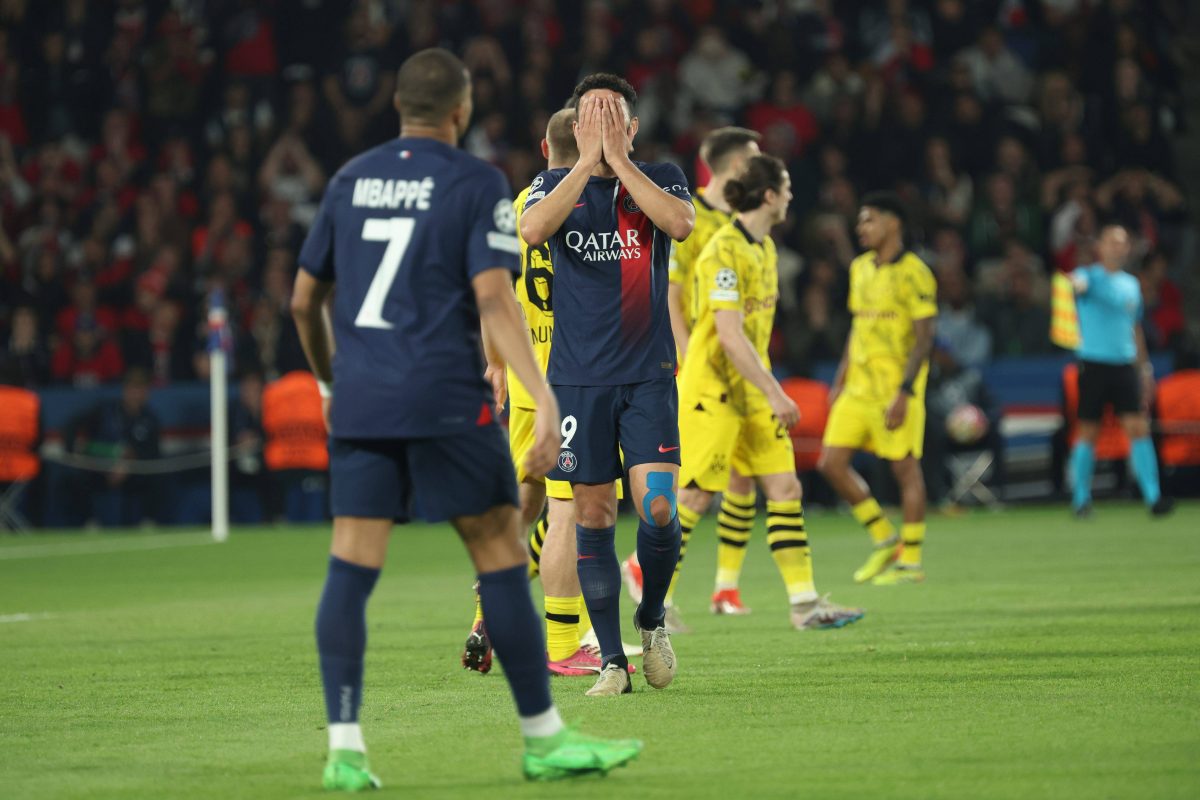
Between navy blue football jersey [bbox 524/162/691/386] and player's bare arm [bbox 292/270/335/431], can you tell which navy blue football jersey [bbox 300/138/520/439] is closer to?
player's bare arm [bbox 292/270/335/431]

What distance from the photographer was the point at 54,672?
8070 mm

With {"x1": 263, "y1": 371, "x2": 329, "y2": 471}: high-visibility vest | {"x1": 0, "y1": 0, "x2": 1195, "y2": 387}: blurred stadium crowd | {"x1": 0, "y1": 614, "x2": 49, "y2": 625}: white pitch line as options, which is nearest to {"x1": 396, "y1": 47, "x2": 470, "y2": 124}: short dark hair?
{"x1": 0, "y1": 614, "x2": 49, "y2": 625}: white pitch line

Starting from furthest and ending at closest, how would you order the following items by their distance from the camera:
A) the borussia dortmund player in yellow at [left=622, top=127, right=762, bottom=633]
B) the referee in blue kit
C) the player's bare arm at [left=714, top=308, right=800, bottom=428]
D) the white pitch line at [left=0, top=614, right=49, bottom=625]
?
the referee in blue kit → the white pitch line at [left=0, top=614, right=49, bottom=625] → the borussia dortmund player in yellow at [left=622, top=127, right=762, bottom=633] → the player's bare arm at [left=714, top=308, right=800, bottom=428]

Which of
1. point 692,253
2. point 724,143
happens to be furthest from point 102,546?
point 724,143

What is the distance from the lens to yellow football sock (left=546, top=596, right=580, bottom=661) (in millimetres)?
7672

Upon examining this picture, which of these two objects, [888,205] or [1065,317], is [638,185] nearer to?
[888,205]

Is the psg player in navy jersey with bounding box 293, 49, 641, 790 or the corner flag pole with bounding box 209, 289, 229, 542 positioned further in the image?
the corner flag pole with bounding box 209, 289, 229, 542

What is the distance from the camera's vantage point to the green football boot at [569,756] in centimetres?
511

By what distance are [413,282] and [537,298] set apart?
8.65 feet

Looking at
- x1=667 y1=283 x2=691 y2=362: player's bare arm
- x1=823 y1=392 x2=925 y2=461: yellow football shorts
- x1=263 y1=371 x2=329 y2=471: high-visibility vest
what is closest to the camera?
x1=667 y1=283 x2=691 y2=362: player's bare arm

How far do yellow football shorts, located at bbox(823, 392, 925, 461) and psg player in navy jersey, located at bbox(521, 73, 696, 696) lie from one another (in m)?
5.35

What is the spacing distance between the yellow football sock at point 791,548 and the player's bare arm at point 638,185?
2.97 metres

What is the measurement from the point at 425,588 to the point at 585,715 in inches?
234

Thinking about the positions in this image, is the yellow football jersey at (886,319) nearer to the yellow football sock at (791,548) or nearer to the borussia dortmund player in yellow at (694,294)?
the borussia dortmund player in yellow at (694,294)
